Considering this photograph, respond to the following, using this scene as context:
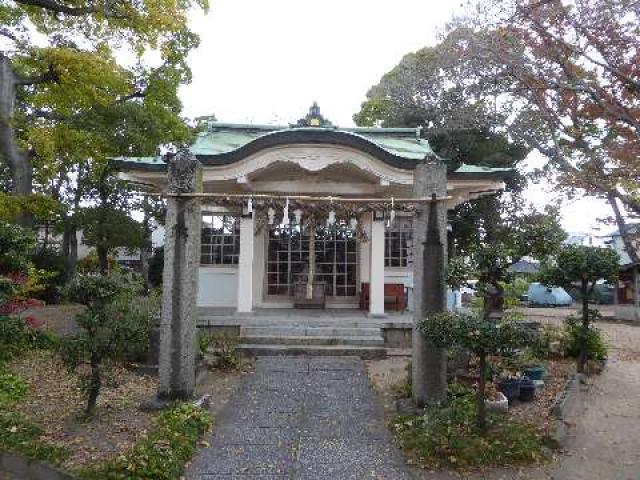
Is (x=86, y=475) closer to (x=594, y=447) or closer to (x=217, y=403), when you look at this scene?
(x=217, y=403)

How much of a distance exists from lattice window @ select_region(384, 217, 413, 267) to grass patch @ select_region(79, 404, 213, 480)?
326 inches

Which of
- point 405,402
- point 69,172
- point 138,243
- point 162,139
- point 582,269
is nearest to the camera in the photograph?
point 405,402

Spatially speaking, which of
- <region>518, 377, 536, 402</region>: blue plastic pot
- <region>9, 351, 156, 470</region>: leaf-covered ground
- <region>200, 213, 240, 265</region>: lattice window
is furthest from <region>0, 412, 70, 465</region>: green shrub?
<region>200, 213, 240, 265</region>: lattice window

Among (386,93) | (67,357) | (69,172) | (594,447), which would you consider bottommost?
(594,447)

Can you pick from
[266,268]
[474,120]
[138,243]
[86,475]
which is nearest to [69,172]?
[138,243]

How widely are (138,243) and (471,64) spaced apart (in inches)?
508

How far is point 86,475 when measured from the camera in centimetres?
420

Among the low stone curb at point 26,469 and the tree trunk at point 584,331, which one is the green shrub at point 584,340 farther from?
the low stone curb at point 26,469

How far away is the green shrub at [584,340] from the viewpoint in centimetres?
883

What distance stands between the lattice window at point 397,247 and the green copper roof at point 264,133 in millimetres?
1985

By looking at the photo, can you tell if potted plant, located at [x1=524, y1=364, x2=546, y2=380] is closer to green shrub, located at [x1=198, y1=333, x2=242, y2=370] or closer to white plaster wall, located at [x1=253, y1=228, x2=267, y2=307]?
green shrub, located at [x1=198, y1=333, x2=242, y2=370]

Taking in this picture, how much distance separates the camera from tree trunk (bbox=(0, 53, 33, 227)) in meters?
10.2

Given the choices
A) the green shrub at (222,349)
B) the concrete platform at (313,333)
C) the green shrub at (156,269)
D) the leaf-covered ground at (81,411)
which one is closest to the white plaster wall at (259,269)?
the concrete platform at (313,333)

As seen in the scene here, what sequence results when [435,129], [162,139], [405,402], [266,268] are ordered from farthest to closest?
[435,129] → [162,139] → [266,268] → [405,402]
